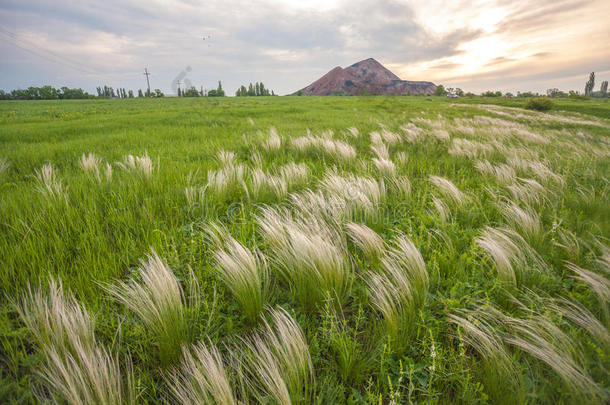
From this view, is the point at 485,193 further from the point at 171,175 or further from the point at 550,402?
the point at 171,175

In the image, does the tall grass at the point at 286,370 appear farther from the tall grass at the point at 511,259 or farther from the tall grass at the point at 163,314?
the tall grass at the point at 511,259

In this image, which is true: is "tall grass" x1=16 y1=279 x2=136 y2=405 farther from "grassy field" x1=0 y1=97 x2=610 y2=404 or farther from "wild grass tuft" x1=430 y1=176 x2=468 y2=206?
"wild grass tuft" x1=430 y1=176 x2=468 y2=206

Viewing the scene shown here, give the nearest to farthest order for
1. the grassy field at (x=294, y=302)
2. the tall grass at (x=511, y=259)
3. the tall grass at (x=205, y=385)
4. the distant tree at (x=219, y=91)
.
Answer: the tall grass at (x=205, y=385)
the grassy field at (x=294, y=302)
the tall grass at (x=511, y=259)
the distant tree at (x=219, y=91)

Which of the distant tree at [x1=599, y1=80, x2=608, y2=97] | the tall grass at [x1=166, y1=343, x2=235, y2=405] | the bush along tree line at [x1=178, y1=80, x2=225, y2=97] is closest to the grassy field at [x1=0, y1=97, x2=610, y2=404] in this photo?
the tall grass at [x1=166, y1=343, x2=235, y2=405]

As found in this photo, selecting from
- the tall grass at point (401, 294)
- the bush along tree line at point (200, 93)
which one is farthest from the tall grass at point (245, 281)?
the bush along tree line at point (200, 93)

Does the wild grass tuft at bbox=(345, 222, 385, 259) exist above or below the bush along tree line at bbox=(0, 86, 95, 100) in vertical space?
below

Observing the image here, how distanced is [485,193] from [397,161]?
1.37 m

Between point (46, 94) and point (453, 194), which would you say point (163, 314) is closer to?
point (453, 194)

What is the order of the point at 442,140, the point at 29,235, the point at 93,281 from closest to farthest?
1. the point at 93,281
2. the point at 29,235
3. the point at 442,140

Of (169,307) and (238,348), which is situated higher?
(169,307)

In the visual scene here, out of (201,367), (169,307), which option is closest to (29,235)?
(169,307)

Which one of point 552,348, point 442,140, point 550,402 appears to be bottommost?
point 550,402

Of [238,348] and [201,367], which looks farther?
[238,348]

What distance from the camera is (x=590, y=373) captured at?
3.11 feet
